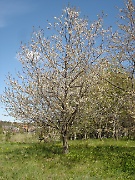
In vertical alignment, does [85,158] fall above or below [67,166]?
above

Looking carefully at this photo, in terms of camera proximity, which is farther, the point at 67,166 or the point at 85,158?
the point at 85,158

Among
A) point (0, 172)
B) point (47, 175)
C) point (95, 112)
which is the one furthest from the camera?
point (95, 112)

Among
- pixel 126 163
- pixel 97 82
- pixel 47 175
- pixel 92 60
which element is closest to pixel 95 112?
pixel 97 82

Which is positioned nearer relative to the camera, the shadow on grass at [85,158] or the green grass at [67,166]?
the green grass at [67,166]

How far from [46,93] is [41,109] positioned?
3.88ft

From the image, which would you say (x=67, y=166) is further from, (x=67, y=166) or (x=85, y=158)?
(x=85, y=158)

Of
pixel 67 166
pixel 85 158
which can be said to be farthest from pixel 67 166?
pixel 85 158

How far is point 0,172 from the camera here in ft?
47.2

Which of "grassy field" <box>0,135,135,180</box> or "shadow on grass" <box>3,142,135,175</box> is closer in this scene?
"grassy field" <box>0,135,135,180</box>

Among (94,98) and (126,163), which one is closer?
(126,163)

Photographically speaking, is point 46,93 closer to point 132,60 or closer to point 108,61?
point 108,61

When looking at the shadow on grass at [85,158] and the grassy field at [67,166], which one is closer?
the grassy field at [67,166]

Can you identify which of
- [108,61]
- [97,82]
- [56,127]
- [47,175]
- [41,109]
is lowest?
[47,175]

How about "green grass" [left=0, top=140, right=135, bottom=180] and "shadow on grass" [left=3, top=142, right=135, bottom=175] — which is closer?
"green grass" [left=0, top=140, right=135, bottom=180]
